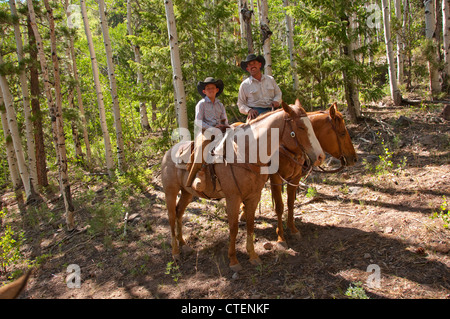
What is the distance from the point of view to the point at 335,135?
4480 millimetres

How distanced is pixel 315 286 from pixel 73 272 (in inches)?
185

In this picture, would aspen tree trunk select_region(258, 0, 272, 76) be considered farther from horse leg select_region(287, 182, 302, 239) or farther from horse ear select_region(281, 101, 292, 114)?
horse ear select_region(281, 101, 292, 114)

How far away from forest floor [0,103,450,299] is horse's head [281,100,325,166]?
1737 millimetres

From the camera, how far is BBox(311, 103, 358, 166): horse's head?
4.46 meters

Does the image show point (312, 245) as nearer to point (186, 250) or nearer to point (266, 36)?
point (186, 250)

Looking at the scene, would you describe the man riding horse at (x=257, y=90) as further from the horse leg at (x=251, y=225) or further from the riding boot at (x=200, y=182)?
the horse leg at (x=251, y=225)

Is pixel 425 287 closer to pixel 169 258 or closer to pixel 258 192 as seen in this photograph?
pixel 258 192

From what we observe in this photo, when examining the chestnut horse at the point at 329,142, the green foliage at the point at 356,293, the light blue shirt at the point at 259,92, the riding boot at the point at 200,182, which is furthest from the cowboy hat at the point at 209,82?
the green foliage at the point at 356,293

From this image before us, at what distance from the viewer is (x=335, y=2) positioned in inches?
337

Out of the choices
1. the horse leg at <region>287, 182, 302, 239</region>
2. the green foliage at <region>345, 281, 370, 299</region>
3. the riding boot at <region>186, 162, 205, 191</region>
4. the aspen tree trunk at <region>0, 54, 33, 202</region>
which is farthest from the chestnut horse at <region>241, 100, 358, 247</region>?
the aspen tree trunk at <region>0, 54, 33, 202</region>

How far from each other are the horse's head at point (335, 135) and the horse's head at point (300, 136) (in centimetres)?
71

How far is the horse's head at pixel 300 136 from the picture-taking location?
3.77 meters

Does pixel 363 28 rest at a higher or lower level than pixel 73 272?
higher

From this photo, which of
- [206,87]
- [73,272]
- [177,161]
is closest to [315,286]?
[177,161]
